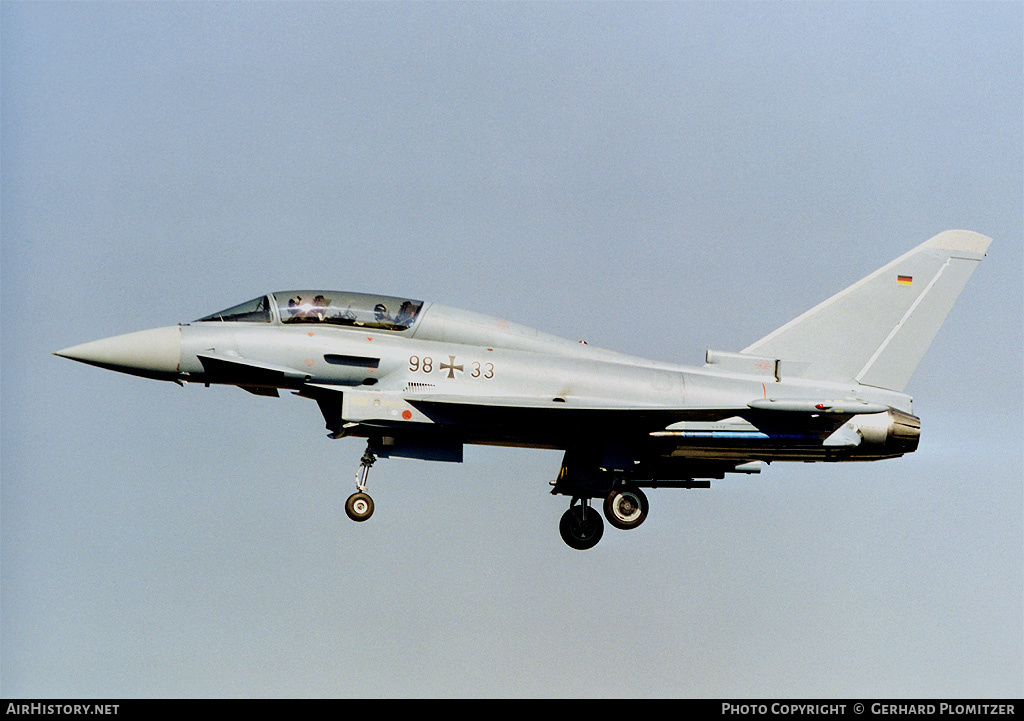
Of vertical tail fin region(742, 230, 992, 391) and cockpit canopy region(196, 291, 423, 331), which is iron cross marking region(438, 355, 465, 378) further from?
vertical tail fin region(742, 230, 992, 391)

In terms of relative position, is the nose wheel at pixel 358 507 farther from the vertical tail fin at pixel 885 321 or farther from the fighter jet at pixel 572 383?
the vertical tail fin at pixel 885 321

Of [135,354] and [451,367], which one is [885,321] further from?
[135,354]

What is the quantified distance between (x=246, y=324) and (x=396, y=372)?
86.9 inches

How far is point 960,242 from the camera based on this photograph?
22422mm

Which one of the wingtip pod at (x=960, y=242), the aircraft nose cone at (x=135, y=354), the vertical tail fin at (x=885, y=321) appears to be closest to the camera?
the aircraft nose cone at (x=135, y=354)

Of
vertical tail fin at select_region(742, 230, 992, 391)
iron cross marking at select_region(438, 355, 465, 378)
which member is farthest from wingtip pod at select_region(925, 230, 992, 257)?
iron cross marking at select_region(438, 355, 465, 378)

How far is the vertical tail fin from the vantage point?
2142 cm

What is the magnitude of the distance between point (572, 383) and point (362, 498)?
11.2 ft

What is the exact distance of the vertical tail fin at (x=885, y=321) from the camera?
2142cm

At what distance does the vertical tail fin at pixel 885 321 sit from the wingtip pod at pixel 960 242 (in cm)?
2

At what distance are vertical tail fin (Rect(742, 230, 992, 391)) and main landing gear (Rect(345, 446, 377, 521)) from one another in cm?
620

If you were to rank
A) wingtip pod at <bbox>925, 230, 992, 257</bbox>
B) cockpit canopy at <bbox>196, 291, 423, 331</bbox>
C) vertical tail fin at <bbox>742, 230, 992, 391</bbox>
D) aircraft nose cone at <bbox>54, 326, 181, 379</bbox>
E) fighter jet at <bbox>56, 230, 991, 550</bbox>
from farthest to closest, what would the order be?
wingtip pod at <bbox>925, 230, 992, 257</bbox>
vertical tail fin at <bbox>742, 230, 992, 391</bbox>
cockpit canopy at <bbox>196, 291, 423, 331</bbox>
fighter jet at <bbox>56, 230, 991, 550</bbox>
aircraft nose cone at <bbox>54, 326, 181, 379</bbox>

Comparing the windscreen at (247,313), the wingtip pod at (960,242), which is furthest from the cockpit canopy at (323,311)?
the wingtip pod at (960,242)
